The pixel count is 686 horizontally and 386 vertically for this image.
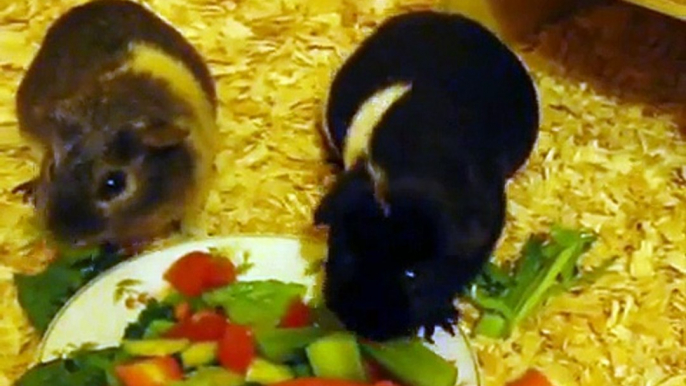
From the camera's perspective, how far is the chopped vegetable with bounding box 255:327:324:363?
1.55 m

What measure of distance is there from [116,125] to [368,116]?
0.34 metres

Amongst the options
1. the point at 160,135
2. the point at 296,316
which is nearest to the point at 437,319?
the point at 296,316

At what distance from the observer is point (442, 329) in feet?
5.22

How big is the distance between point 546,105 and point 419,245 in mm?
680

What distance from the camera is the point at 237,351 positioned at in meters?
1.54

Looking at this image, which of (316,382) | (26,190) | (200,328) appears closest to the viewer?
(316,382)

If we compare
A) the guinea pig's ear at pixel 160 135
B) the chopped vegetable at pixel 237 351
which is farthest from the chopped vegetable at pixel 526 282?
the guinea pig's ear at pixel 160 135

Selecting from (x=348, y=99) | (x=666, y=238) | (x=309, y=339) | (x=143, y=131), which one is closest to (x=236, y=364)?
(x=309, y=339)

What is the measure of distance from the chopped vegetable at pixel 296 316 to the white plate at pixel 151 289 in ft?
0.12

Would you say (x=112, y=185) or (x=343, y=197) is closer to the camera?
(x=343, y=197)

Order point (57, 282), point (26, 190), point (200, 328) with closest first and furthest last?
point (200, 328) → point (57, 282) → point (26, 190)

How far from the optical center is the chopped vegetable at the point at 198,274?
5.41 ft

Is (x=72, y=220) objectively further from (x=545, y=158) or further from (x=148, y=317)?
(x=545, y=158)

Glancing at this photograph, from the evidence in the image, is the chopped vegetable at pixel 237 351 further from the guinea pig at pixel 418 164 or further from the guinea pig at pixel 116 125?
the guinea pig at pixel 116 125
